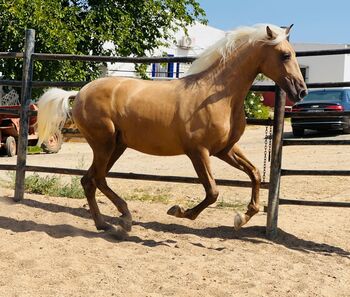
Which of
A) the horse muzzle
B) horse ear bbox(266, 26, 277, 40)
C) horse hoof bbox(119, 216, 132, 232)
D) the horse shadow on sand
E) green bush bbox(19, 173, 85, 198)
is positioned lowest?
green bush bbox(19, 173, 85, 198)

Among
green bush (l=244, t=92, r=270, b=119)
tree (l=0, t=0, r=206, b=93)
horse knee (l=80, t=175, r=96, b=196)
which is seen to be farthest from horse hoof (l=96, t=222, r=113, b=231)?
green bush (l=244, t=92, r=270, b=119)

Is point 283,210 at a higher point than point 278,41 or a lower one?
lower

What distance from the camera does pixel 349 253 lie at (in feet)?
17.4

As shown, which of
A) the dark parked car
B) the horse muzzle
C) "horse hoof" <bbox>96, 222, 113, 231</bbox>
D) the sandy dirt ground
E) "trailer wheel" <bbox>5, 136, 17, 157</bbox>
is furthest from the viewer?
the dark parked car

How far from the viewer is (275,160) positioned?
5.78m

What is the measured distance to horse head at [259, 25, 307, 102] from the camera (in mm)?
Result: 5102

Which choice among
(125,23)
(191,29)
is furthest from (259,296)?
(191,29)

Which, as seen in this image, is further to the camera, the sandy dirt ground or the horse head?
the horse head

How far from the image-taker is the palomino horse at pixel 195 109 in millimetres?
5211

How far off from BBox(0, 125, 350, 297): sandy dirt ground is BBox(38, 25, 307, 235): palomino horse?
0.37m

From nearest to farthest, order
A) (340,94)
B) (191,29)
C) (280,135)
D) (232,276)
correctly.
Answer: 1. (232,276)
2. (280,135)
3. (340,94)
4. (191,29)

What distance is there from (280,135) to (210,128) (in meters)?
0.92

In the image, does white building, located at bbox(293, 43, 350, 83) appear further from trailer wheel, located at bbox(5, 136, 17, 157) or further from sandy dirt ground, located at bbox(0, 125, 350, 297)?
sandy dirt ground, located at bbox(0, 125, 350, 297)

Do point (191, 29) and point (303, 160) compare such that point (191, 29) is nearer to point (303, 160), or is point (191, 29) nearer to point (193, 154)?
point (303, 160)
